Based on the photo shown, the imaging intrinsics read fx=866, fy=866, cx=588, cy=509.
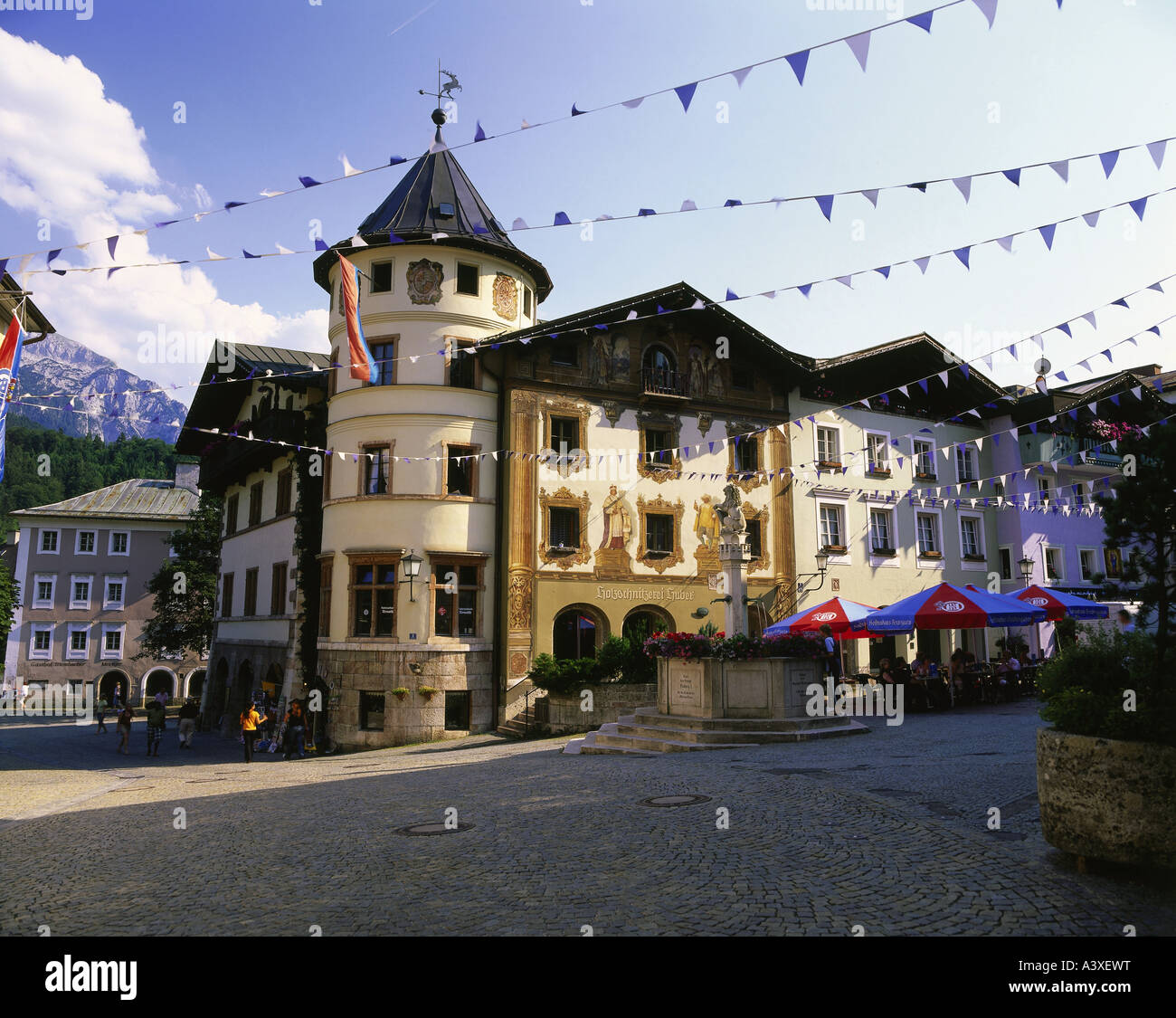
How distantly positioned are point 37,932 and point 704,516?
76.4 ft

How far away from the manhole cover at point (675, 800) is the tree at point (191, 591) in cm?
4003

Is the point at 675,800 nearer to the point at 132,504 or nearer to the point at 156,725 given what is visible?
the point at 156,725

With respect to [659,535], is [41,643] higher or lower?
lower

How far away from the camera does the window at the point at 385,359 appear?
2588cm

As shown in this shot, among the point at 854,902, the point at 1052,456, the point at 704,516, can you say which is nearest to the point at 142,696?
the point at 704,516

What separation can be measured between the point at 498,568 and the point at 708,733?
11.2m

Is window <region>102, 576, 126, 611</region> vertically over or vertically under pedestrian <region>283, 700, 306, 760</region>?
over

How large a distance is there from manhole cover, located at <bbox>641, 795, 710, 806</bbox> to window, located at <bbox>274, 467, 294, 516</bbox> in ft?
73.1

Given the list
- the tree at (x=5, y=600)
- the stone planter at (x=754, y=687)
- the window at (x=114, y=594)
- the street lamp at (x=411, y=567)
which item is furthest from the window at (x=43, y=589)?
the stone planter at (x=754, y=687)

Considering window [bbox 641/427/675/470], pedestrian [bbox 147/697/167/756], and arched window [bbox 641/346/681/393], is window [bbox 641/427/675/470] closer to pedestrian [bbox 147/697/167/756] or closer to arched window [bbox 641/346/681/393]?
arched window [bbox 641/346/681/393]

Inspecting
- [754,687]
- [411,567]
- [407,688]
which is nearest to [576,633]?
[407,688]

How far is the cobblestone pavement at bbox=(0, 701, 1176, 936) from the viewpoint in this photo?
6203 millimetres

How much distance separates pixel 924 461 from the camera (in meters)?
33.5

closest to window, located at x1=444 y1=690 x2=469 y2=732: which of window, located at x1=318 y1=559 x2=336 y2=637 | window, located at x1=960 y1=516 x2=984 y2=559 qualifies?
window, located at x1=318 y1=559 x2=336 y2=637
